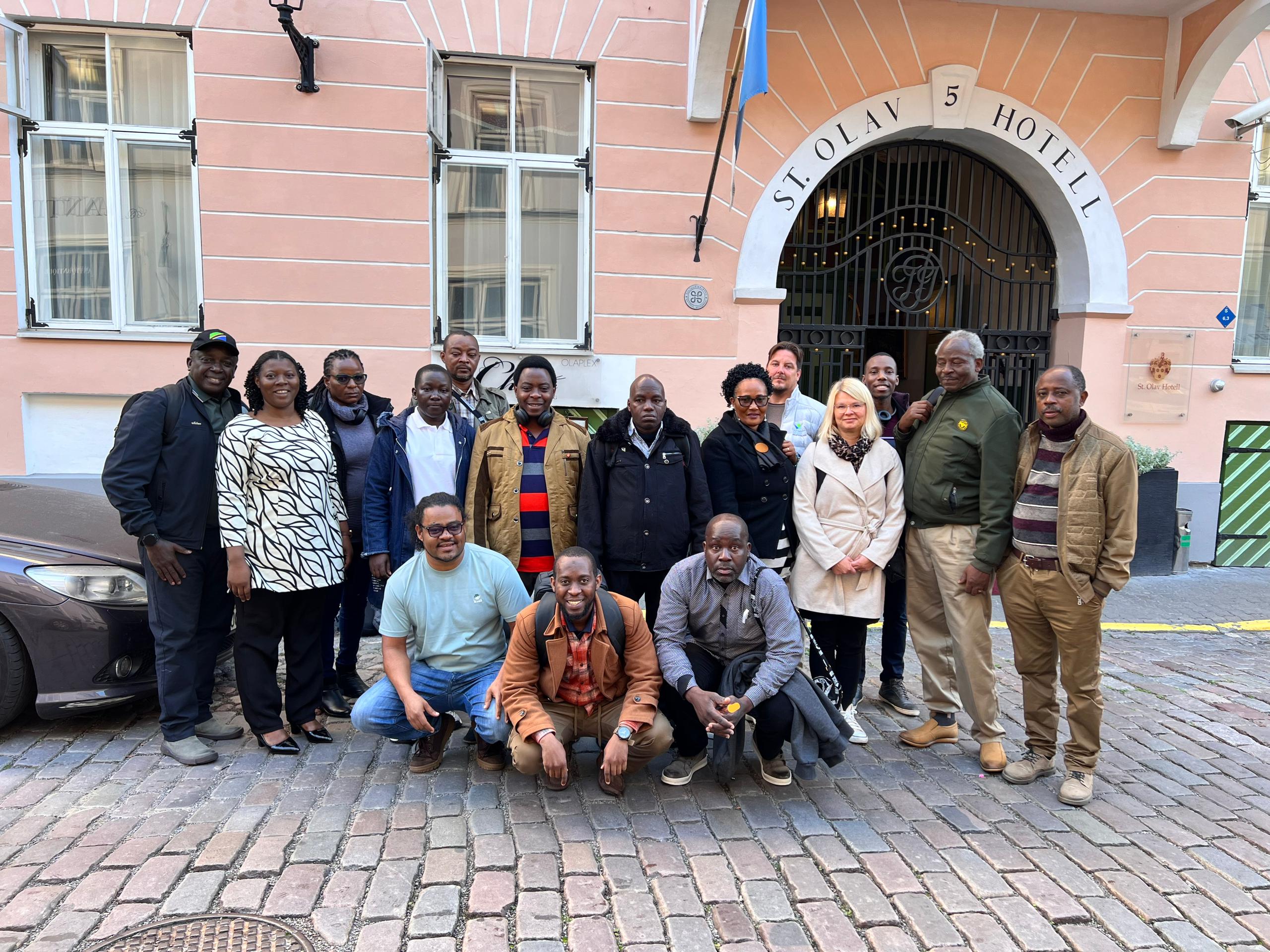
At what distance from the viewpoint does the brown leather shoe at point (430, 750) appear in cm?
377

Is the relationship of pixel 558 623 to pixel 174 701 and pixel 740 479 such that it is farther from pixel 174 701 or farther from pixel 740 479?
pixel 174 701

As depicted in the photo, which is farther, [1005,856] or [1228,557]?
[1228,557]

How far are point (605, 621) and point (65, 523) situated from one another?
2986 millimetres

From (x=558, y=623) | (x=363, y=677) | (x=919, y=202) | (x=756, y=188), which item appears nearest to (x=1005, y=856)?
(x=558, y=623)

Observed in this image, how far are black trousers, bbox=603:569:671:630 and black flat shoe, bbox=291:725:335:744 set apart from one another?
61.5 inches

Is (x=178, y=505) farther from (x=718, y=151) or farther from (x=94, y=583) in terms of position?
(x=718, y=151)

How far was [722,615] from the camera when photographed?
145 inches

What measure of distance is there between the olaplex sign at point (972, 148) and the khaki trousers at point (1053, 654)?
4.47 meters

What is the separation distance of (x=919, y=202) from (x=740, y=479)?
18.6ft

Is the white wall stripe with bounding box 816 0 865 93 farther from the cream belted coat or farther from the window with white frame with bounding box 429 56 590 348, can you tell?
the cream belted coat

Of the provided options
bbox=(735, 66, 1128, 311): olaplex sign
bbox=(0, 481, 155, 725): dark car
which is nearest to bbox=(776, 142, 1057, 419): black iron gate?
bbox=(735, 66, 1128, 311): olaplex sign

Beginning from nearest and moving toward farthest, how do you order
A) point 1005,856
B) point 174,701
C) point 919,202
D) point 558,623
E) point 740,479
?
point 1005,856 → point 558,623 → point 174,701 → point 740,479 → point 919,202

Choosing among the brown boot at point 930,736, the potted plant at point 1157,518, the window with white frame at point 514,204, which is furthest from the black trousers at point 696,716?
the potted plant at point 1157,518

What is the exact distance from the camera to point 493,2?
279 inches
